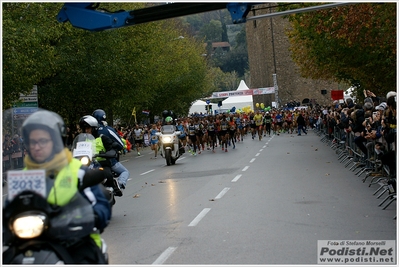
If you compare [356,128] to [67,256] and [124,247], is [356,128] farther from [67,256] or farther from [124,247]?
[67,256]

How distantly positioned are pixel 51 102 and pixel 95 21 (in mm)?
26489

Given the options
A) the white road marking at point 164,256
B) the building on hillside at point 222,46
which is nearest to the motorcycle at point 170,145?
the white road marking at point 164,256

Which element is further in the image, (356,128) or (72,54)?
(72,54)

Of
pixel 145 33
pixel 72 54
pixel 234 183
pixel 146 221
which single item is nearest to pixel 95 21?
pixel 146 221

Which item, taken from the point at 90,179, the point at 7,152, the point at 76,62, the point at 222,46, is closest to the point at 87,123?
the point at 7,152

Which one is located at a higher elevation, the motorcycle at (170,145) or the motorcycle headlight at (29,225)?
the motorcycle headlight at (29,225)

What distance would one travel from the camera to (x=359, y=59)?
95.1ft

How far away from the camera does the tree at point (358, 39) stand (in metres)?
21.1

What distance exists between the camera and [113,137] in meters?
11.6

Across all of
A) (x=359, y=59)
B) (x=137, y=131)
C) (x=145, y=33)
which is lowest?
(x=137, y=131)

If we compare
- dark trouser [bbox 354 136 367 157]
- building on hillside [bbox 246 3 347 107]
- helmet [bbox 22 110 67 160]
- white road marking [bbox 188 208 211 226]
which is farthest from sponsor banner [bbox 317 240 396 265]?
Answer: building on hillside [bbox 246 3 347 107]

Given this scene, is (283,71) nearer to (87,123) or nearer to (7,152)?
(87,123)

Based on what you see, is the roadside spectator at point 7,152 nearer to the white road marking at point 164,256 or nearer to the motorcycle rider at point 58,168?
the motorcycle rider at point 58,168

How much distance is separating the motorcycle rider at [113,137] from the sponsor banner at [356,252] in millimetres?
3926
